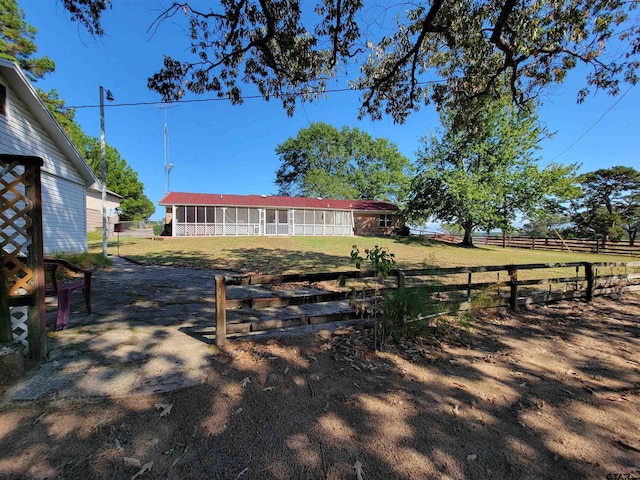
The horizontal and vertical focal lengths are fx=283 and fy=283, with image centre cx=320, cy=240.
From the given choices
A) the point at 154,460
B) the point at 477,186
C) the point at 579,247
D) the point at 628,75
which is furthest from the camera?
the point at 579,247

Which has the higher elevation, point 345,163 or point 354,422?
point 345,163

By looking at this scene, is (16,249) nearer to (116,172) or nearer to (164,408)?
(164,408)

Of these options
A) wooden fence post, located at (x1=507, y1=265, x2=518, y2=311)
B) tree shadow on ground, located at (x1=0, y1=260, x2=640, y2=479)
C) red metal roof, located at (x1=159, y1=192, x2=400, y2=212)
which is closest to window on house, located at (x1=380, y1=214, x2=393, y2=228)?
red metal roof, located at (x1=159, y1=192, x2=400, y2=212)

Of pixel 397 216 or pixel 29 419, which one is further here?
pixel 397 216

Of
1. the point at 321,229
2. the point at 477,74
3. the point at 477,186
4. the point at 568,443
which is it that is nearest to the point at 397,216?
the point at 321,229

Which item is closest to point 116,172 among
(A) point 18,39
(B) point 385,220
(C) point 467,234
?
(A) point 18,39

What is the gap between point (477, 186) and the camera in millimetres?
20250

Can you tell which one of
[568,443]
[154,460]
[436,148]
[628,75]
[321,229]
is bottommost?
[568,443]

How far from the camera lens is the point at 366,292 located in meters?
4.91

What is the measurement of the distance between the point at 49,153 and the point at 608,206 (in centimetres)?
4256

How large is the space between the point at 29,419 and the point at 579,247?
3228cm

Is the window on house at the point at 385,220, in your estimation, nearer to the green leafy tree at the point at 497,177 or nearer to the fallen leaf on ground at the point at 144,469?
the green leafy tree at the point at 497,177

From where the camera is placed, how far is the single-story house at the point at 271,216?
2441 cm

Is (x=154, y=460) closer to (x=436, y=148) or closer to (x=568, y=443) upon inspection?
(x=568, y=443)
